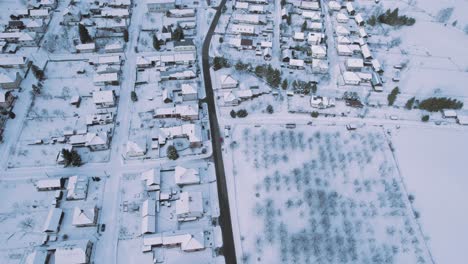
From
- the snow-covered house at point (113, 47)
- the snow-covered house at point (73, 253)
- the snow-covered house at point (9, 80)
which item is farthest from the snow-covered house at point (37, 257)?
the snow-covered house at point (113, 47)

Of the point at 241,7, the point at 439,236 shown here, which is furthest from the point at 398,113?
the point at 241,7

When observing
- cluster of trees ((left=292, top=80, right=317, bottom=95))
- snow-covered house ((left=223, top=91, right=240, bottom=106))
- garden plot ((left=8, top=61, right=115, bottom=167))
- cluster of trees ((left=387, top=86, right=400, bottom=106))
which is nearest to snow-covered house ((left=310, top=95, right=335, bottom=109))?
cluster of trees ((left=292, top=80, right=317, bottom=95))

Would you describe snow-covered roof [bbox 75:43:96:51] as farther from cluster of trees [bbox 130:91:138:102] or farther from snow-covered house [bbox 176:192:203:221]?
snow-covered house [bbox 176:192:203:221]

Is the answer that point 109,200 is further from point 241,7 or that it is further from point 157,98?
point 241,7

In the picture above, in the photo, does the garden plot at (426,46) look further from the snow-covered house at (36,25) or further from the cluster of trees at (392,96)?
the snow-covered house at (36,25)

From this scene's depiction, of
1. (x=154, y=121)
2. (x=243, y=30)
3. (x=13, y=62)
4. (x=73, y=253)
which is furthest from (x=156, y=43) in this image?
(x=73, y=253)

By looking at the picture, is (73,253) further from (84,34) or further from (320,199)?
(84,34)
